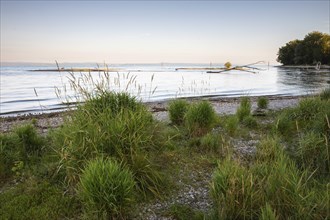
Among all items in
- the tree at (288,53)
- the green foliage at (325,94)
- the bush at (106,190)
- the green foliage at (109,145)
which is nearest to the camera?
the bush at (106,190)

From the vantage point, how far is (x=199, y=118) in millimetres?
8633

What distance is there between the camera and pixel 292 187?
424 centimetres

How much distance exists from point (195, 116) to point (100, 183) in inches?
198

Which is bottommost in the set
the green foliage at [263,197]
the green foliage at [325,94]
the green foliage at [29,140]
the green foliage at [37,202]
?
the green foliage at [37,202]

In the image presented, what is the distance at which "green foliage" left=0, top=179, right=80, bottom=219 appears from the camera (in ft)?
15.1

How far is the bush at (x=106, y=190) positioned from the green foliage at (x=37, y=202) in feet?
2.32

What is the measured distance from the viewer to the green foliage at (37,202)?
461cm

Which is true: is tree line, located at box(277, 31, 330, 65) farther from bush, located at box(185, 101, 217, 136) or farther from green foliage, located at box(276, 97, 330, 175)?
bush, located at box(185, 101, 217, 136)

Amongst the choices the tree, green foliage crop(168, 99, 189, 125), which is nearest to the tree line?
the tree

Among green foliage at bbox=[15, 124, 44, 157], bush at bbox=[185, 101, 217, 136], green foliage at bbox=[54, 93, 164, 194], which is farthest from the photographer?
bush at bbox=[185, 101, 217, 136]

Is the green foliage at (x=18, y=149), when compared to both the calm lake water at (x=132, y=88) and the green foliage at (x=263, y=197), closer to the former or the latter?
the calm lake water at (x=132, y=88)

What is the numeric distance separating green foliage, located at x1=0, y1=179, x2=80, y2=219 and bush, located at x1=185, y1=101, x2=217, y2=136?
4.56 m

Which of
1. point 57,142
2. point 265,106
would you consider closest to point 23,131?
point 57,142

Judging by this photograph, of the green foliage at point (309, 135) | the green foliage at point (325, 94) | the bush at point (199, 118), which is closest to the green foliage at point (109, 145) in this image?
the bush at point (199, 118)
